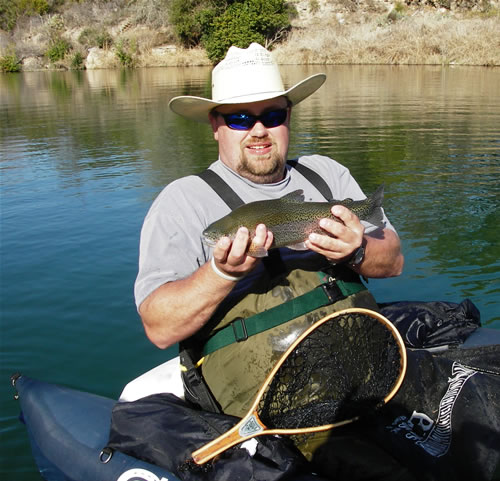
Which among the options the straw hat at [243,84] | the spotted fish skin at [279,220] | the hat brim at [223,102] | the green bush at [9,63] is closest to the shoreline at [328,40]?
the green bush at [9,63]

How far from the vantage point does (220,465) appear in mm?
2518

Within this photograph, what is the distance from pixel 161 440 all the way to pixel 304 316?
1.01 m

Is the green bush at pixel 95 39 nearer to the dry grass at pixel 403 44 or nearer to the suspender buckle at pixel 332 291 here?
the dry grass at pixel 403 44

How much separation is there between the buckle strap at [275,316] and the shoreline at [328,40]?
3556 cm

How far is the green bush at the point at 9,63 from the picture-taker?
53.0m

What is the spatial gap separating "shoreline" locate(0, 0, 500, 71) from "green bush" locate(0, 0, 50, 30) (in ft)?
12.7

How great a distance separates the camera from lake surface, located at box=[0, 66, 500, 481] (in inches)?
221

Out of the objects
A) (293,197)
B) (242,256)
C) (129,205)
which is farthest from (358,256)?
(129,205)

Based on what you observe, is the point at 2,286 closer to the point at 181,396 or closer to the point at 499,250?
the point at 181,396

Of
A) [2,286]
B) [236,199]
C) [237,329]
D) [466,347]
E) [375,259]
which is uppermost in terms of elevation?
[236,199]

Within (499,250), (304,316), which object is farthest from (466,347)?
(499,250)

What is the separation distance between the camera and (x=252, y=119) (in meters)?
3.26

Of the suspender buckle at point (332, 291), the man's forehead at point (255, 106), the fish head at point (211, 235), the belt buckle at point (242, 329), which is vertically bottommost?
the belt buckle at point (242, 329)

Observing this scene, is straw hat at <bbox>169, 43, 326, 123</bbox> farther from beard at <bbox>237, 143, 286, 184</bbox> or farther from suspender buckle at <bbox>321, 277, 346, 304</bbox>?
suspender buckle at <bbox>321, 277, 346, 304</bbox>
